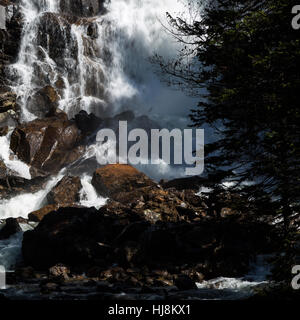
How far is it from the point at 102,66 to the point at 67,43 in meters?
4.27

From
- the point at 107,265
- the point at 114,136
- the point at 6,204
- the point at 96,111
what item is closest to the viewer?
the point at 107,265

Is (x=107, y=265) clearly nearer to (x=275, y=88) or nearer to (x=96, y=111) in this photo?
(x=275, y=88)

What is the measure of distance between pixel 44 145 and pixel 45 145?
2.8 inches

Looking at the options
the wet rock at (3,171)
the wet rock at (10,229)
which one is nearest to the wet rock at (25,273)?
the wet rock at (10,229)

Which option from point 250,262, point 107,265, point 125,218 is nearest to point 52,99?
point 125,218

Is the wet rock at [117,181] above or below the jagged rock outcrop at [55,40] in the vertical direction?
below

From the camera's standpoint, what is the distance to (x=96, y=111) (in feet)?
106

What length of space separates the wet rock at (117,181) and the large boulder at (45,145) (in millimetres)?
4936

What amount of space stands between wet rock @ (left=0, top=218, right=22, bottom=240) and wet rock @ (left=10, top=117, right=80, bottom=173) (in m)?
7.23

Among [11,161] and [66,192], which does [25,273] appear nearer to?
[66,192]

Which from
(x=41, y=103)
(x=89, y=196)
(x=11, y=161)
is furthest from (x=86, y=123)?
(x=89, y=196)

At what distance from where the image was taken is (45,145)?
22.0m

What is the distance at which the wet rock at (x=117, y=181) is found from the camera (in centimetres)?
1747

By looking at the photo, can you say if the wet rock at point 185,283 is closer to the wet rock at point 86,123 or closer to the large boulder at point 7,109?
the wet rock at point 86,123
